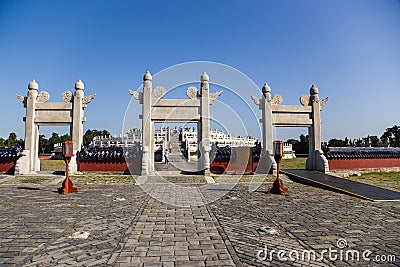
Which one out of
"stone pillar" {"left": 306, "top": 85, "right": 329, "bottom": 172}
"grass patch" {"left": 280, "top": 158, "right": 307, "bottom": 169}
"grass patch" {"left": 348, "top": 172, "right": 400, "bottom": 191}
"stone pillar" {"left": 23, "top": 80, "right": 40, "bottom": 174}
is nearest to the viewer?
"grass patch" {"left": 348, "top": 172, "right": 400, "bottom": 191}

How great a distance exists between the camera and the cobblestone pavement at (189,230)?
144 inches

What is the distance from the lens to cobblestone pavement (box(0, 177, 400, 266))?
12.0 ft

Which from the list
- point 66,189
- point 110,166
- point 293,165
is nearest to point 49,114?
point 110,166

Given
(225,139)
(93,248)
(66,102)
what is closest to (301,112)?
(66,102)

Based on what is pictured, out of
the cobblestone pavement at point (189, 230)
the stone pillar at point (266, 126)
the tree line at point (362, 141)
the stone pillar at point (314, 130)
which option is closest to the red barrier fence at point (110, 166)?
the stone pillar at point (266, 126)

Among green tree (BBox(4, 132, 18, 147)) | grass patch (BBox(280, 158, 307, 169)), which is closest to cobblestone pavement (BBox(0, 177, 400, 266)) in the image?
grass patch (BBox(280, 158, 307, 169))

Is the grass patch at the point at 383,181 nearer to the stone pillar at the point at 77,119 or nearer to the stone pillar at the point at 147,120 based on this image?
the stone pillar at the point at 147,120

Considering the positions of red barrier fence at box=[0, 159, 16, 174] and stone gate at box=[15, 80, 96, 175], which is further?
stone gate at box=[15, 80, 96, 175]

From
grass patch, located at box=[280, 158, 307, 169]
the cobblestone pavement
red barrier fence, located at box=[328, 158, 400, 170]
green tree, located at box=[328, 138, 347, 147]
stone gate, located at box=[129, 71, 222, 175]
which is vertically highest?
stone gate, located at box=[129, 71, 222, 175]

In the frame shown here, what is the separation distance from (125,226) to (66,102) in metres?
12.2

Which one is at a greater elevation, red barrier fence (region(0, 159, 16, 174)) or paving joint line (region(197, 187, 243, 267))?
red barrier fence (region(0, 159, 16, 174))

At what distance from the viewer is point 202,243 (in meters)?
4.19

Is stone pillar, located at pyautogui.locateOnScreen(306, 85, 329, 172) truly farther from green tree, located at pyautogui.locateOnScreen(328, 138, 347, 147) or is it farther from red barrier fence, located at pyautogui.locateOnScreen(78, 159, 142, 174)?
green tree, located at pyautogui.locateOnScreen(328, 138, 347, 147)

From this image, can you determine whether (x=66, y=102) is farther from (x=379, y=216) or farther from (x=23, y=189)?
(x=379, y=216)
